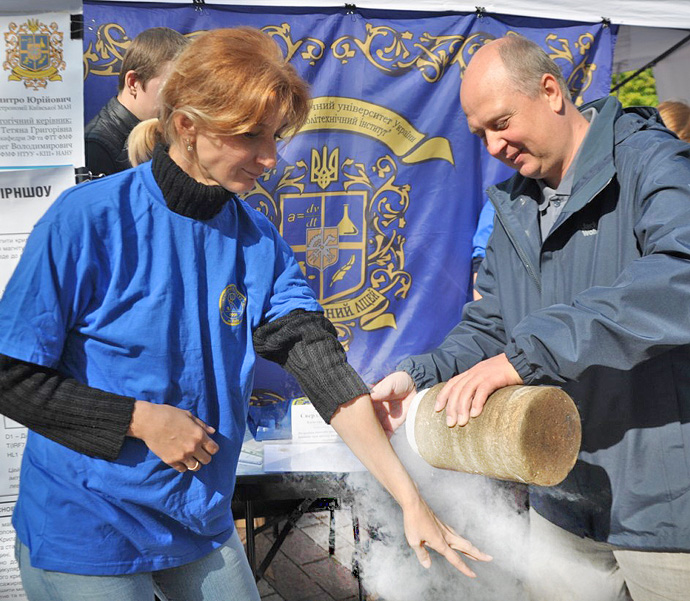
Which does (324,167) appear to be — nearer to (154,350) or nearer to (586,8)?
(586,8)

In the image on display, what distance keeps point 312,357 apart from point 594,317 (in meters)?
0.70

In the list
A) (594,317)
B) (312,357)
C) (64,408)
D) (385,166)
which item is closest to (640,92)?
(385,166)

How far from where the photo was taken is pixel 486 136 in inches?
85.6

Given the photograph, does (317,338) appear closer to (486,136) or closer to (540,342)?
(540,342)

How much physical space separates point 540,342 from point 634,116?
80 cm

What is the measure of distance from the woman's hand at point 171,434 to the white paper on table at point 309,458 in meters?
1.63

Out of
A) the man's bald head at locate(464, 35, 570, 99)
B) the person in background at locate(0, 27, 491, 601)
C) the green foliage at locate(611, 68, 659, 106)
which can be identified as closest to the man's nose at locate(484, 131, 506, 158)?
the man's bald head at locate(464, 35, 570, 99)

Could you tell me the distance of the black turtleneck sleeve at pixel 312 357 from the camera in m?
1.86

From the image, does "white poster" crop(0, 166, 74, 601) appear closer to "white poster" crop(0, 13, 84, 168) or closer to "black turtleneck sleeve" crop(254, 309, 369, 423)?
"white poster" crop(0, 13, 84, 168)

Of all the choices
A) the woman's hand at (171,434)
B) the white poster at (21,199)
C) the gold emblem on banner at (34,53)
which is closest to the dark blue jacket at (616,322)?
the woman's hand at (171,434)

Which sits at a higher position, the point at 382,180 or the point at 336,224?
the point at 382,180

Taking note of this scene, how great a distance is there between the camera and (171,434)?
5.16 feet

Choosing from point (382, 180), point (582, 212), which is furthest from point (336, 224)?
point (582, 212)

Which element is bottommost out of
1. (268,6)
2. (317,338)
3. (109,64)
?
(317,338)
